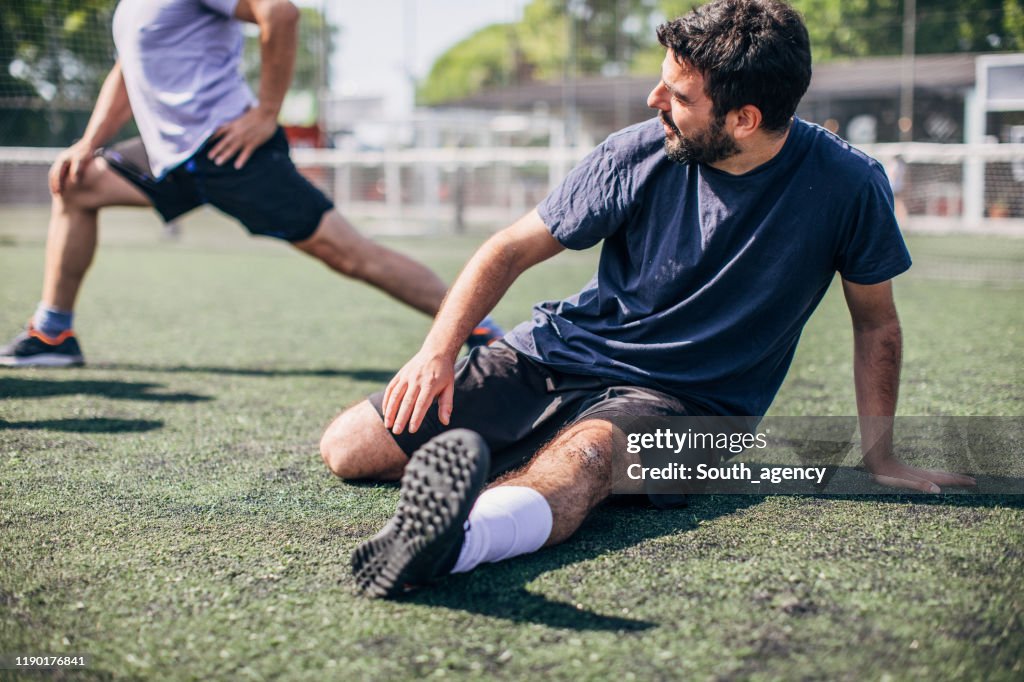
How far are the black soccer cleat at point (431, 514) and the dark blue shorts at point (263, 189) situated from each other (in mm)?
2619

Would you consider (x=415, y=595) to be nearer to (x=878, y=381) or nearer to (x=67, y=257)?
(x=878, y=381)

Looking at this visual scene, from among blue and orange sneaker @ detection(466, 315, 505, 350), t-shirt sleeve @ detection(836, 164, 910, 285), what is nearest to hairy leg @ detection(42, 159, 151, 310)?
blue and orange sneaker @ detection(466, 315, 505, 350)

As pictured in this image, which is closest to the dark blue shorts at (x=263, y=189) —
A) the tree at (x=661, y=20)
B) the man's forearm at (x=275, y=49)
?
the man's forearm at (x=275, y=49)

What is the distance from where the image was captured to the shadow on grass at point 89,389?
396cm

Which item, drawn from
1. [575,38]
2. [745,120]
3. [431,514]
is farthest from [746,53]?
[575,38]

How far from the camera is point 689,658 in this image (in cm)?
166

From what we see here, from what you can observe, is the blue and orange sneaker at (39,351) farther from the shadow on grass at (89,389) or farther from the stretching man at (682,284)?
the stretching man at (682,284)

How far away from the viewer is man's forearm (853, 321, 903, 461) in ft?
8.51

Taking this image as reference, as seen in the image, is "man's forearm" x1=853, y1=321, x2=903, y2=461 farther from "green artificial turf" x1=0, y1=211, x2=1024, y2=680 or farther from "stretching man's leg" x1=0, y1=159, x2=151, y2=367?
"stretching man's leg" x1=0, y1=159, x2=151, y2=367

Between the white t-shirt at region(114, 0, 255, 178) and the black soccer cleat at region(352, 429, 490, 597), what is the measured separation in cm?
292

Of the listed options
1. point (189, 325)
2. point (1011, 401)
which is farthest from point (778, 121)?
point (189, 325)

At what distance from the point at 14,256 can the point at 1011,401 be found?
33.7ft

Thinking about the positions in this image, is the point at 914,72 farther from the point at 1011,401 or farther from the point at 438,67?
the point at 438,67

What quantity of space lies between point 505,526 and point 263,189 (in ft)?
8.81
